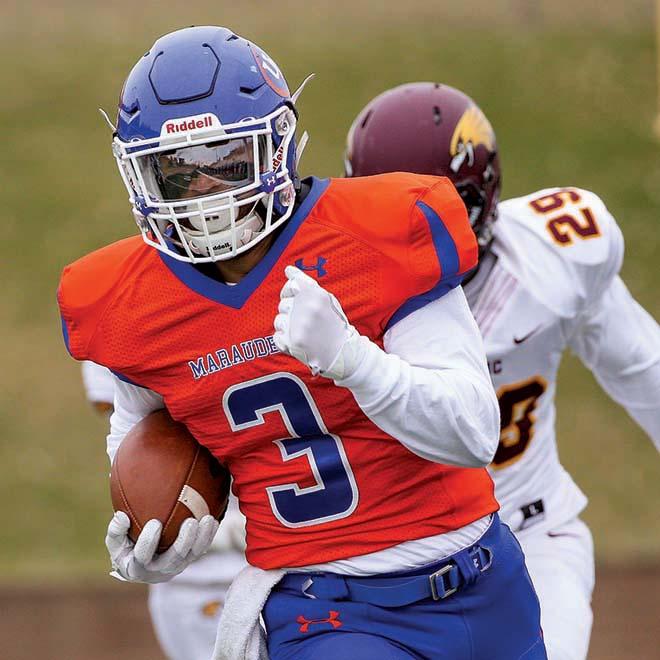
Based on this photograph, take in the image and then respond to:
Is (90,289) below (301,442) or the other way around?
the other way around

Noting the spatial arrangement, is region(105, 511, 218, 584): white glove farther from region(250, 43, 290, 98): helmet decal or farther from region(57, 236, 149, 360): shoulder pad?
region(250, 43, 290, 98): helmet decal

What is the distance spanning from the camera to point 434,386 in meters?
2.59

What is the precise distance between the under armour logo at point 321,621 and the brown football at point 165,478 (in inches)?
12.3

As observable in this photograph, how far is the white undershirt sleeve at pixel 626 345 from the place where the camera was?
3.80 m

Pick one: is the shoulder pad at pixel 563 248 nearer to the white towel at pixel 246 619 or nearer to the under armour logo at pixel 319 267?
the under armour logo at pixel 319 267

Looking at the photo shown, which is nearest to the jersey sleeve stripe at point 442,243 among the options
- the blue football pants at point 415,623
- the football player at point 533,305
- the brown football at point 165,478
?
the blue football pants at point 415,623

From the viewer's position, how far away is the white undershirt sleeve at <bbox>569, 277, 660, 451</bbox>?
150 inches

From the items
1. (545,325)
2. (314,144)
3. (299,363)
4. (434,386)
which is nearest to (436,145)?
(545,325)

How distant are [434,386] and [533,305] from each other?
3.96 ft

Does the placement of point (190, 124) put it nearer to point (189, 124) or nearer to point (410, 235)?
point (189, 124)

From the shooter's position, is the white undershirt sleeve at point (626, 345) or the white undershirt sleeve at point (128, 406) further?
the white undershirt sleeve at point (626, 345)

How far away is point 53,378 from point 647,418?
631 centimetres

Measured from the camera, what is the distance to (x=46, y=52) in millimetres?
13305

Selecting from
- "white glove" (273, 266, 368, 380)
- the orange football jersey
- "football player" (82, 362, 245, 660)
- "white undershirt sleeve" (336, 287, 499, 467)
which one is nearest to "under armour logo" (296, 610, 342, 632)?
the orange football jersey
